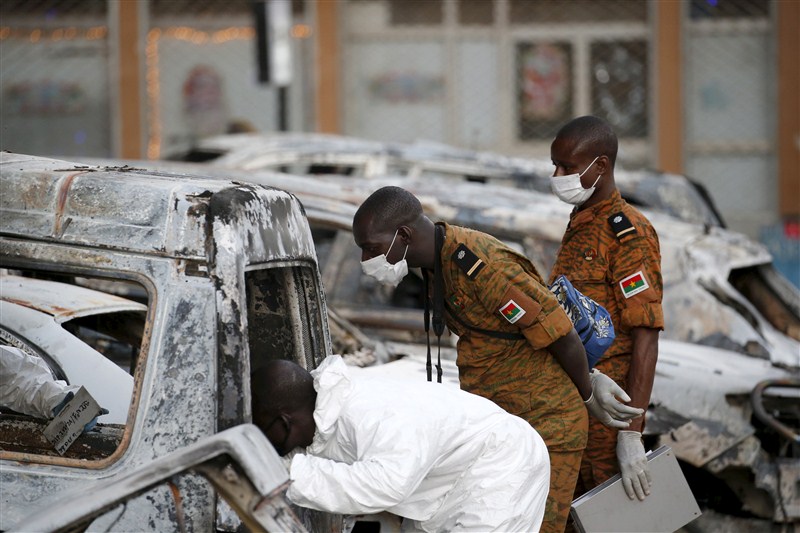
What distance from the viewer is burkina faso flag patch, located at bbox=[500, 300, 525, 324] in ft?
11.5

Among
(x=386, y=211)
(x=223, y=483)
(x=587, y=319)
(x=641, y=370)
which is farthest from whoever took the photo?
(x=641, y=370)

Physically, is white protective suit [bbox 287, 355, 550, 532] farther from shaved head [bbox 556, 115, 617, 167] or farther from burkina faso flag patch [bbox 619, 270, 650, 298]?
shaved head [bbox 556, 115, 617, 167]

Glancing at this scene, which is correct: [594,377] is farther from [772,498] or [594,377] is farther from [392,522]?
[772,498]

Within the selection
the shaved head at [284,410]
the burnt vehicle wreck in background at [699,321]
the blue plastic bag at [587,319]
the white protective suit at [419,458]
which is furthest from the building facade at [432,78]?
the shaved head at [284,410]

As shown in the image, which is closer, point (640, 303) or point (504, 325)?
point (504, 325)

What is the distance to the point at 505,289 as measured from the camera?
3498 mm

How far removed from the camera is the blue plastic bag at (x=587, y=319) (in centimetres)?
378

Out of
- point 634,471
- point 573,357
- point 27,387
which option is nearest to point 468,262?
point 573,357

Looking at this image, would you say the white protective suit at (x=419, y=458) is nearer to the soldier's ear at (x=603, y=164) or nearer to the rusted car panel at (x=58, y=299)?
the soldier's ear at (x=603, y=164)

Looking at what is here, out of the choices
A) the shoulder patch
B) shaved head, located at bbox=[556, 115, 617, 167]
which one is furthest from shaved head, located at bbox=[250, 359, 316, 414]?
shaved head, located at bbox=[556, 115, 617, 167]

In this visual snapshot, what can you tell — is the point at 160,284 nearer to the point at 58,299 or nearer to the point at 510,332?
the point at 510,332

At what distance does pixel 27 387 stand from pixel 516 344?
58.8 inches

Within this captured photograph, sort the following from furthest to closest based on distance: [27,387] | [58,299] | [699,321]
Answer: [699,321], [58,299], [27,387]

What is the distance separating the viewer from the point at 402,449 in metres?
2.75
